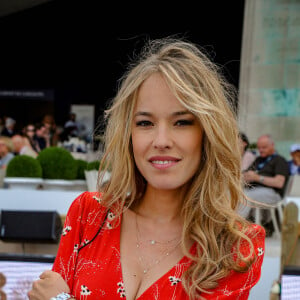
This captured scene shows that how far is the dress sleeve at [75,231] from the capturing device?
151 cm

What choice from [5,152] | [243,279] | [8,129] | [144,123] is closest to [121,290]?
[243,279]

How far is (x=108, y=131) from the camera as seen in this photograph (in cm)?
164

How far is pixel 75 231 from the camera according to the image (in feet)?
5.07

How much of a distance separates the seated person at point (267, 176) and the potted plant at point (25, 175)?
319cm

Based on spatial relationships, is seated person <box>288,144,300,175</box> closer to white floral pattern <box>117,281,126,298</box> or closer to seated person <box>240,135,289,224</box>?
seated person <box>240,135,289,224</box>

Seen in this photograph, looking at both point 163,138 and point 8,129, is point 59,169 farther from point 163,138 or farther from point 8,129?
point 8,129

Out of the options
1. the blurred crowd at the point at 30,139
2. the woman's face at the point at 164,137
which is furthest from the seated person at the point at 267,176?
the woman's face at the point at 164,137

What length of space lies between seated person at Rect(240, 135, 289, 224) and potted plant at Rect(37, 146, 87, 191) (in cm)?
292

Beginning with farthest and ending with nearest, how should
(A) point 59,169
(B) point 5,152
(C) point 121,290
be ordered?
1. (B) point 5,152
2. (A) point 59,169
3. (C) point 121,290

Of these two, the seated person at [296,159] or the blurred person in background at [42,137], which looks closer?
the seated person at [296,159]

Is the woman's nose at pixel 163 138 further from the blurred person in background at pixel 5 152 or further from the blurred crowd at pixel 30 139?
the blurred person in background at pixel 5 152

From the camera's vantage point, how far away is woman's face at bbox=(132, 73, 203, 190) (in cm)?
145

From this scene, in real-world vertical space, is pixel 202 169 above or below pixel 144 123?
below

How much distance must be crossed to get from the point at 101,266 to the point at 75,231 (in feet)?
0.48
